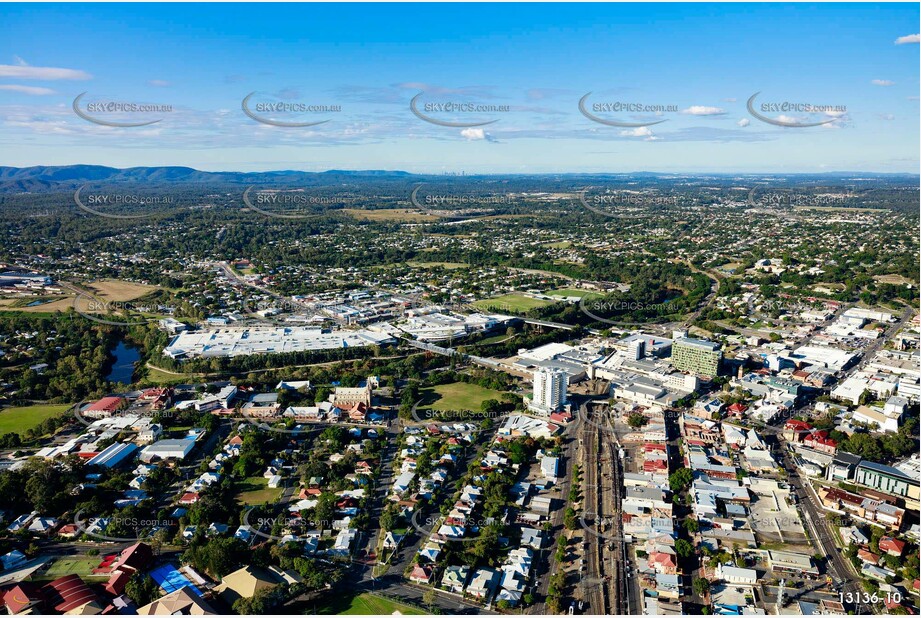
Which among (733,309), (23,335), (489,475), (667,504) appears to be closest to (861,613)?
(667,504)

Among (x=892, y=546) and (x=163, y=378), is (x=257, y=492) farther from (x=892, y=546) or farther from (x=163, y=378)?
(x=892, y=546)

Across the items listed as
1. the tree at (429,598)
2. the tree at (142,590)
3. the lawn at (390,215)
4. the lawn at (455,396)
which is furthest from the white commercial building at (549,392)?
the lawn at (390,215)

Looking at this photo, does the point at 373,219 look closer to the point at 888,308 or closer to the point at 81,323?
the point at 81,323

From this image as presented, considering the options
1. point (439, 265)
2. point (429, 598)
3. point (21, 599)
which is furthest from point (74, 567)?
point (439, 265)

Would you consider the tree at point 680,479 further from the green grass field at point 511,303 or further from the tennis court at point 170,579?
the green grass field at point 511,303

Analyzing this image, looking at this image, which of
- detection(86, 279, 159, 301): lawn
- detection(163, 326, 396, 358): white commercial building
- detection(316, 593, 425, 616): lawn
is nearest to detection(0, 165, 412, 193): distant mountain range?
detection(86, 279, 159, 301): lawn
